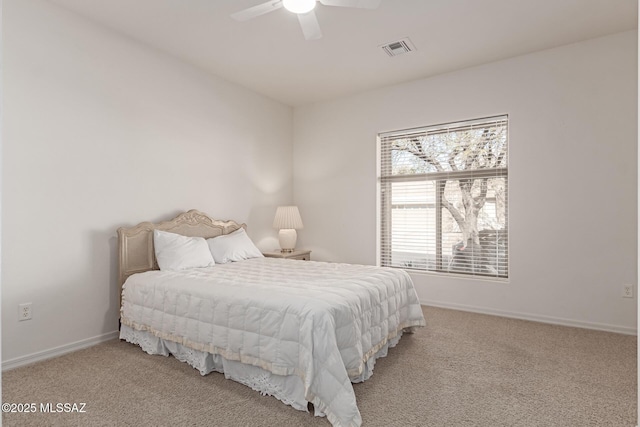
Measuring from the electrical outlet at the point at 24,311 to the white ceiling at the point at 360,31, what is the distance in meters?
2.31

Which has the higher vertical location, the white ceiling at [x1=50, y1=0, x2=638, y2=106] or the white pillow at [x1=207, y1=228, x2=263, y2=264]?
the white ceiling at [x1=50, y1=0, x2=638, y2=106]

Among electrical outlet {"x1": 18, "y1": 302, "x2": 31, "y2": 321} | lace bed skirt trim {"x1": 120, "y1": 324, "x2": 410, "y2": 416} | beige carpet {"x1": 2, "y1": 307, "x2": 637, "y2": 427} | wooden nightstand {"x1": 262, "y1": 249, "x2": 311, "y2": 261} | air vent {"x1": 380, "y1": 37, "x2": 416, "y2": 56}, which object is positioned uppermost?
air vent {"x1": 380, "y1": 37, "x2": 416, "y2": 56}

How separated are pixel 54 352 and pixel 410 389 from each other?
265 centimetres

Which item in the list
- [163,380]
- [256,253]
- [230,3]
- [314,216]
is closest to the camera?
[163,380]

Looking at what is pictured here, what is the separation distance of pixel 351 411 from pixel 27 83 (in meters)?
3.16

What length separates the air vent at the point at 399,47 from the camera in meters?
3.64

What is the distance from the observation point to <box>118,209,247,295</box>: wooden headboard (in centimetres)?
336

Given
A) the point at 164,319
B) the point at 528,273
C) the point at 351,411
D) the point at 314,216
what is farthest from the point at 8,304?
the point at 528,273

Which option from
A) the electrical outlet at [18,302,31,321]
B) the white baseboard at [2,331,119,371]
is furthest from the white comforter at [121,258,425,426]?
the electrical outlet at [18,302,31,321]

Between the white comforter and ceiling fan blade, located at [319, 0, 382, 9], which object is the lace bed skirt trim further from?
ceiling fan blade, located at [319, 0, 382, 9]

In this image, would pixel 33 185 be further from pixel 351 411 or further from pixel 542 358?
pixel 542 358

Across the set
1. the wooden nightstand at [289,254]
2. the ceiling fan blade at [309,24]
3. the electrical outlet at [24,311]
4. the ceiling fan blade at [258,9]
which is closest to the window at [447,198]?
the wooden nightstand at [289,254]

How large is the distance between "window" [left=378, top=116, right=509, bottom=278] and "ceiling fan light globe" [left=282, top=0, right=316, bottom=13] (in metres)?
2.29

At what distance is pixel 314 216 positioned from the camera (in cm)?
536
